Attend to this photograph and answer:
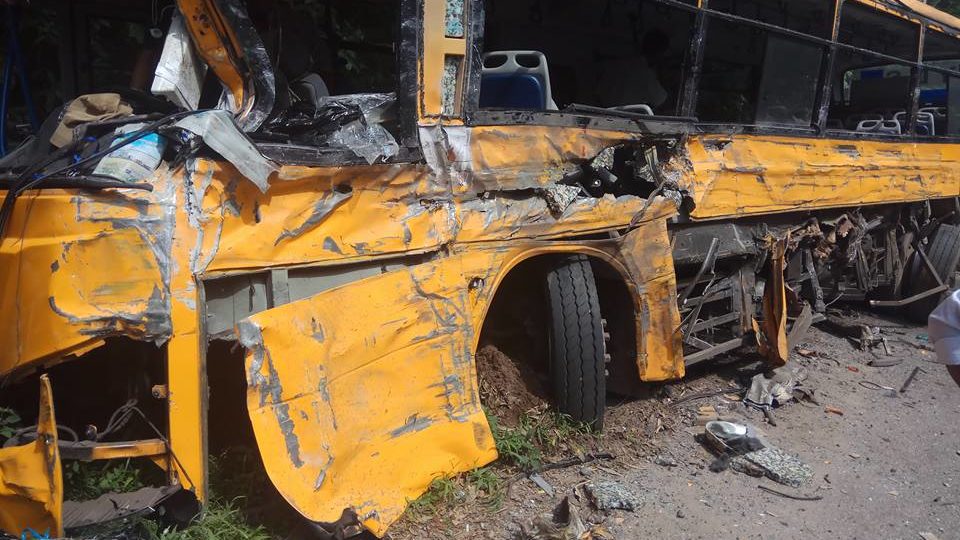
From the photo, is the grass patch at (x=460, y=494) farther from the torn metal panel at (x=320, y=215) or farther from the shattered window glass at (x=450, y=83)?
the shattered window glass at (x=450, y=83)

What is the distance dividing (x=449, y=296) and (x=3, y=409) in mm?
1684

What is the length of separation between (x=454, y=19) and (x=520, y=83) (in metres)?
0.87

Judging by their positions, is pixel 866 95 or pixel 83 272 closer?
pixel 83 272

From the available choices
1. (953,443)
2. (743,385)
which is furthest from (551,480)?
(953,443)

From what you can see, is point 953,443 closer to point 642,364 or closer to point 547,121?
point 642,364

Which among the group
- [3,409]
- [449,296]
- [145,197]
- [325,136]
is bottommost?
[3,409]

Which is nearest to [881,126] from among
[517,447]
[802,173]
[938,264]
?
[938,264]

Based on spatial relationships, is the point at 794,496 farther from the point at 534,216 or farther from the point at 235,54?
the point at 235,54

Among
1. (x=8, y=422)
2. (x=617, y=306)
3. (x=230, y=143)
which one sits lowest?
(x=8, y=422)

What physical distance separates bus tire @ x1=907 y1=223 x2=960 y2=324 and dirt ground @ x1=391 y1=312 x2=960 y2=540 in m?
1.96

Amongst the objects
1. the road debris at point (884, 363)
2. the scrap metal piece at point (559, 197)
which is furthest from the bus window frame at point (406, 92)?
the road debris at point (884, 363)

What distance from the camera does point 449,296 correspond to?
9.89 ft

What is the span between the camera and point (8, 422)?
8.24ft

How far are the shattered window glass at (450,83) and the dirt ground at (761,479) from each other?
1.41m
